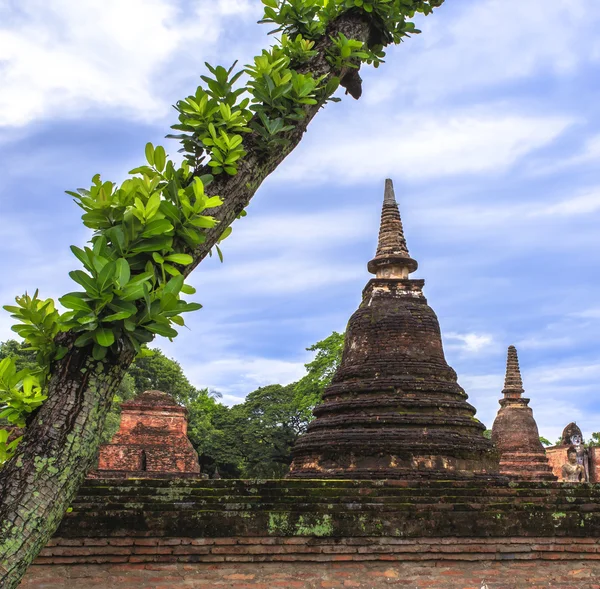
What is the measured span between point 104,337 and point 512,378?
21945 mm

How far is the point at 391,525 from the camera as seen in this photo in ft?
21.0

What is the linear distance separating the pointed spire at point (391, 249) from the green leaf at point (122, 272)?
1086cm

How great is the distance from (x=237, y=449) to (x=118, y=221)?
39.7m

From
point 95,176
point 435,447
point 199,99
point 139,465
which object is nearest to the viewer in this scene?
point 95,176

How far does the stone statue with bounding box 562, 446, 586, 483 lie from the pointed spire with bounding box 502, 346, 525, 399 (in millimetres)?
3039

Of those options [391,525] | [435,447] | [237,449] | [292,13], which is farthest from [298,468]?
[237,449]

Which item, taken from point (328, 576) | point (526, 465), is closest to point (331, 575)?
point (328, 576)

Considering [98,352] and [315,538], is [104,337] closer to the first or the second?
[98,352]

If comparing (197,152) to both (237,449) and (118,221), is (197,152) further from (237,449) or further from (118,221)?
(237,449)

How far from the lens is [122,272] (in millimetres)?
2311

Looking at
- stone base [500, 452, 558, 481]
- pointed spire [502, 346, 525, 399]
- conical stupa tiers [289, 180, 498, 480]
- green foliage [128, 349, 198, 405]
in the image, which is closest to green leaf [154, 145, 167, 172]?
conical stupa tiers [289, 180, 498, 480]

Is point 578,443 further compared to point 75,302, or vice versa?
point 578,443

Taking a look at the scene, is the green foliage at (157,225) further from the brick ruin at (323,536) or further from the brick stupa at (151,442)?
the brick stupa at (151,442)

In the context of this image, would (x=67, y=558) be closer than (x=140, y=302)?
No
